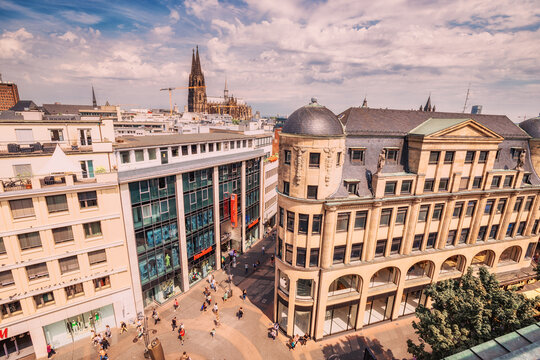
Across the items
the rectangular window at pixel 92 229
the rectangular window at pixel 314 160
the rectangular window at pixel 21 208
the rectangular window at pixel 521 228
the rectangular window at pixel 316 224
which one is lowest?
the rectangular window at pixel 521 228

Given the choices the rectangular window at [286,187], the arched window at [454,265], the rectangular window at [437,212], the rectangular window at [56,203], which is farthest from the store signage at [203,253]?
the arched window at [454,265]

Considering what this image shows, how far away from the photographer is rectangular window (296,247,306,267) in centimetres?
3148

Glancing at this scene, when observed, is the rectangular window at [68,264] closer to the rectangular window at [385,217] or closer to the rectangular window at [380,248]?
the rectangular window at [380,248]

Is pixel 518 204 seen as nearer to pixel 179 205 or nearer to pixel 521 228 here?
pixel 521 228

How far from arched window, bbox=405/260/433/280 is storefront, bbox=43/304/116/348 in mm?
41604

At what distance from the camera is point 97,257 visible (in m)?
31.7

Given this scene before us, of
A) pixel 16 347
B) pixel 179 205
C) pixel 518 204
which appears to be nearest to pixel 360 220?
pixel 179 205

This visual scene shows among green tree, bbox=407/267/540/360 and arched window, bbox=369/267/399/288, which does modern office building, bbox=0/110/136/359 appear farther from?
green tree, bbox=407/267/540/360

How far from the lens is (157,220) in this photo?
3578 cm

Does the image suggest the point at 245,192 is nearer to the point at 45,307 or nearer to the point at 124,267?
the point at 124,267

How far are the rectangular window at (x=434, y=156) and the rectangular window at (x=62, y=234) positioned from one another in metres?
43.8

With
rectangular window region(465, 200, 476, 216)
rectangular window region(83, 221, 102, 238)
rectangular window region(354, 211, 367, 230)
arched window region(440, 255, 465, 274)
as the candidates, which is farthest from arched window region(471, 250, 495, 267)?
rectangular window region(83, 221, 102, 238)

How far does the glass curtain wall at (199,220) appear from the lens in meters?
39.5

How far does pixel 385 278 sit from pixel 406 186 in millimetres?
14136
